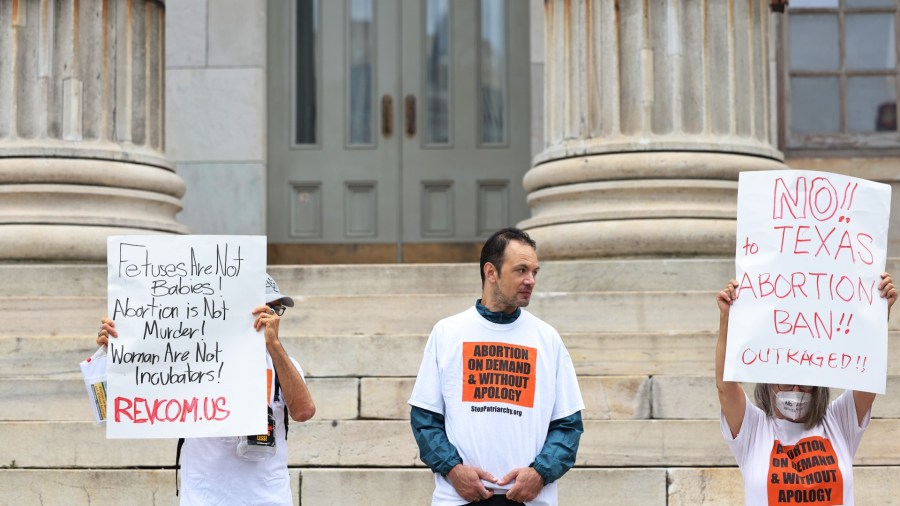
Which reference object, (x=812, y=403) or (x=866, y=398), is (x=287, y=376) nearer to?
(x=812, y=403)

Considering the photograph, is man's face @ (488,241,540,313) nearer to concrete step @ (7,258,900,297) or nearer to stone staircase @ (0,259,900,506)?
stone staircase @ (0,259,900,506)

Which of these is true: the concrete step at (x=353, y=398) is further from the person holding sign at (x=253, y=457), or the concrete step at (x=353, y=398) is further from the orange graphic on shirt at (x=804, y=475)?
the orange graphic on shirt at (x=804, y=475)

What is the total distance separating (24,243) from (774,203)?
18.0 ft

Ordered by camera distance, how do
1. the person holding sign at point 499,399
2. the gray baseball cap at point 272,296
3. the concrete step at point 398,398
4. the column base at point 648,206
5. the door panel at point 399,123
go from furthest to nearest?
the door panel at point 399,123 < the column base at point 648,206 < the concrete step at point 398,398 < the gray baseball cap at point 272,296 < the person holding sign at point 499,399

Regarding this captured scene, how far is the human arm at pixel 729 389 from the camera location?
4.70 meters

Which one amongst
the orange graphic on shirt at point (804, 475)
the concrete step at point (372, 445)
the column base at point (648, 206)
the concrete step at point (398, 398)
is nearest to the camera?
the orange graphic on shirt at point (804, 475)

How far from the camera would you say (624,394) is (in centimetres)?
690

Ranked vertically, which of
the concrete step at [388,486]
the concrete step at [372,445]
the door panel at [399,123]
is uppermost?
the door panel at [399,123]

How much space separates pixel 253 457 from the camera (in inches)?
192

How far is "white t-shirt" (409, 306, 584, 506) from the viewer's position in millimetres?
4773

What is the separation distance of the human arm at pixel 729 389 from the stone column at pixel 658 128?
3701mm

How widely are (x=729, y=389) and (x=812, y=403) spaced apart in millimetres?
284

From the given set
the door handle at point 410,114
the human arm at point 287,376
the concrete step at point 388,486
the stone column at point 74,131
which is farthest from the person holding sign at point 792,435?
the door handle at point 410,114

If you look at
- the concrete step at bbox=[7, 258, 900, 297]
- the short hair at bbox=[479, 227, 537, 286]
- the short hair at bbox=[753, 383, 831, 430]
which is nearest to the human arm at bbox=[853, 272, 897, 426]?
the short hair at bbox=[753, 383, 831, 430]
